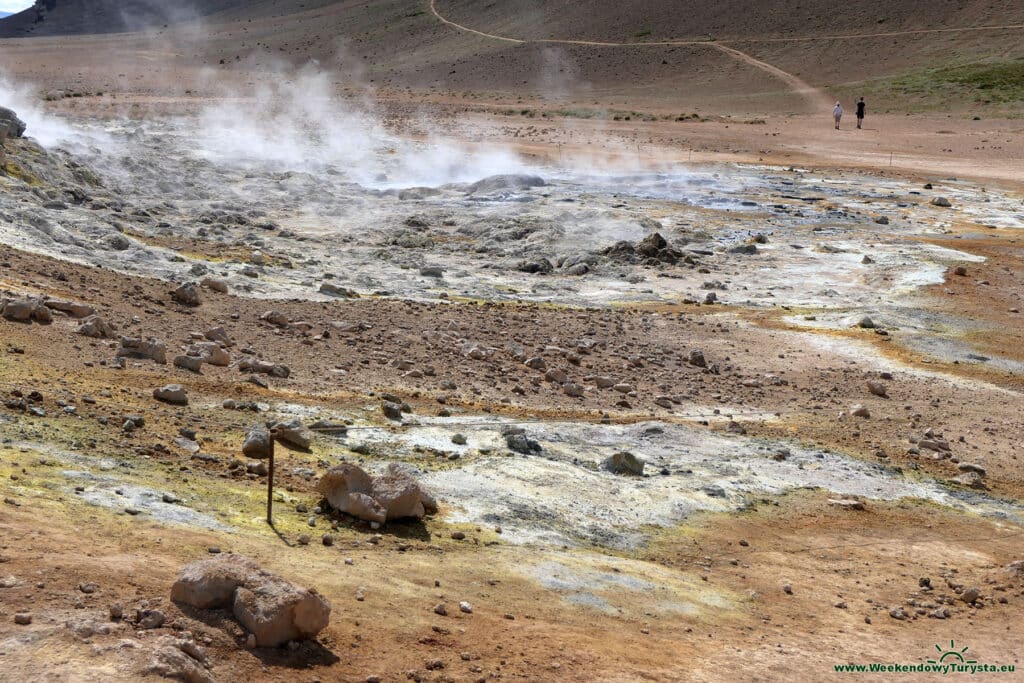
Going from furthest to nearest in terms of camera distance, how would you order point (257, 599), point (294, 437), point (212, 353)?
point (212, 353)
point (294, 437)
point (257, 599)

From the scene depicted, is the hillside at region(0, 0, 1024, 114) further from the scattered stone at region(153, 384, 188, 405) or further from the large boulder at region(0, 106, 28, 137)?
the scattered stone at region(153, 384, 188, 405)

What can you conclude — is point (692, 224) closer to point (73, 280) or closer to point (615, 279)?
point (615, 279)

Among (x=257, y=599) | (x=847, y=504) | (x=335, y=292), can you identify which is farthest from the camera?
(x=335, y=292)

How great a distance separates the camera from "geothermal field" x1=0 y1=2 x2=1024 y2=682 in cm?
688

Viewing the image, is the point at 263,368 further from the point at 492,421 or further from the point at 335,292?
the point at 335,292

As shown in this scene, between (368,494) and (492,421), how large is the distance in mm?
3412

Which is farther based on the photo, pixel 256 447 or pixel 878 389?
pixel 878 389

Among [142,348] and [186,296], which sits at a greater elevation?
[142,348]

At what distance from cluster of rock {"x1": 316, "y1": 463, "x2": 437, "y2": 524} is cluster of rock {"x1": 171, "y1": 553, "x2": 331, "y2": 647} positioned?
212 centimetres

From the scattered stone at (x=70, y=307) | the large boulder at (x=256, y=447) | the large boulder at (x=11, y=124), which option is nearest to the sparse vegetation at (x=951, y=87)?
the large boulder at (x=11, y=124)

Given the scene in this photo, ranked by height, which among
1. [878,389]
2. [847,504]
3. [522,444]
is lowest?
[878,389]

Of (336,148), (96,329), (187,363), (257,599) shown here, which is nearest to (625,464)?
(187,363)

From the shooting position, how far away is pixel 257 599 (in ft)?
20.5

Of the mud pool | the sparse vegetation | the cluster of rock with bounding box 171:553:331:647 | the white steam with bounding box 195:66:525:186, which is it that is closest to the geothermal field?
the cluster of rock with bounding box 171:553:331:647
